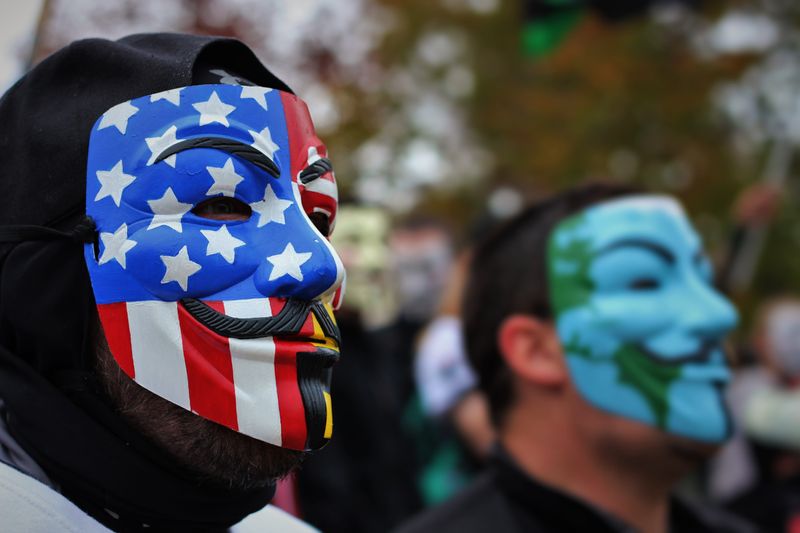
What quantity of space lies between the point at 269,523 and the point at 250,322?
60 cm

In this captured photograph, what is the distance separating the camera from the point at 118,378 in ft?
6.27

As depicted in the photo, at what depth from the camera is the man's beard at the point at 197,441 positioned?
6.13ft

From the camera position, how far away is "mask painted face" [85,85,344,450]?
73.9 inches

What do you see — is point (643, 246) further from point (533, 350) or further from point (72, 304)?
point (72, 304)

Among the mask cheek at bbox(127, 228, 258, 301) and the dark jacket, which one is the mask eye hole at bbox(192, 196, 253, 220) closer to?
the mask cheek at bbox(127, 228, 258, 301)

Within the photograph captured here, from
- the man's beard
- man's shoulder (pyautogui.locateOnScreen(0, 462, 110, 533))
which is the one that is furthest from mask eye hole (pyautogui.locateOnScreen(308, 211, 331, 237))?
man's shoulder (pyautogui.locateOnScreen(0, 462, 110, 533))

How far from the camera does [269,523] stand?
2.28 meters

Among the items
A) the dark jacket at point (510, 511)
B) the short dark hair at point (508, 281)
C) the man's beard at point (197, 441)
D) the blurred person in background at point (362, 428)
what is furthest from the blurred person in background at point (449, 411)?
the man's beard at point (197, 441)

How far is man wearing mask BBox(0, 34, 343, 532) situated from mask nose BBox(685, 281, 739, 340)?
5.31 ft

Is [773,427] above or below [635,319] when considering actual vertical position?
below

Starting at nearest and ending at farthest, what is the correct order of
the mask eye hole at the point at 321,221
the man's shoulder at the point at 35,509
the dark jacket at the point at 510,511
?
the man's shoulder at the point at 35,509 → the mask eye hole at the point at 321,221 → the dark jacket at the point at 510,511

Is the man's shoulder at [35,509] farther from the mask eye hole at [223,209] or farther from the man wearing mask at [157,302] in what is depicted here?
the mask eye hole at [223,209]

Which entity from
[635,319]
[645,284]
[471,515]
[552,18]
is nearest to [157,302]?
[471,515]

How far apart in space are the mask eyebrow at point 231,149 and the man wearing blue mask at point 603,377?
61.7 inches
